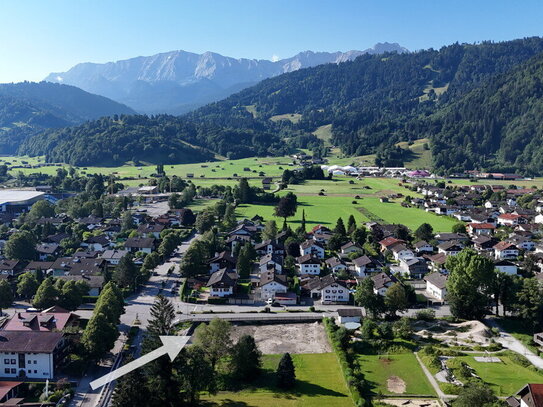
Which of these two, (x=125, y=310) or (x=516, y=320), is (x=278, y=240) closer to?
(x=125, y=310)

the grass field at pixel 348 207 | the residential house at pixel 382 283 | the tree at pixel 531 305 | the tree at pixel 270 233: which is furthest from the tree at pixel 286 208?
the tree at pixel 531 305

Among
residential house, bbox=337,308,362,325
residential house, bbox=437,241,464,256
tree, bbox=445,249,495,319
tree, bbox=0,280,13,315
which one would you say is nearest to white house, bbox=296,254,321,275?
residential house, bbox=337,308,362,325

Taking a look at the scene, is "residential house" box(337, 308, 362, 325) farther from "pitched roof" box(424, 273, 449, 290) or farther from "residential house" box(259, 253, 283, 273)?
"residential house" box(259, 253, 283, 273)

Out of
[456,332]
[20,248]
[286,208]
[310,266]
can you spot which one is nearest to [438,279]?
[456,332]

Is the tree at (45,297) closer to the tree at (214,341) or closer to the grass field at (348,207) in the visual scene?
the tree at (214,341)

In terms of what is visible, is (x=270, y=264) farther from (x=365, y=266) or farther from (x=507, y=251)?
(x=507, y=251)
